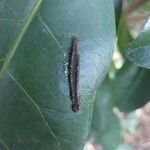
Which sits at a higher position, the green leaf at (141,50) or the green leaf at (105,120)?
the green leaf at (141,50)

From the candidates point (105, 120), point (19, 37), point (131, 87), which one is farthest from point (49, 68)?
point (105, 120)

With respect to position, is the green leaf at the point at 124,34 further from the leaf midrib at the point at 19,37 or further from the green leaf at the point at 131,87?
the leaf midrib at the point at 19,37

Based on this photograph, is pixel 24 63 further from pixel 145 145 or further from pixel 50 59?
pixel 145 145

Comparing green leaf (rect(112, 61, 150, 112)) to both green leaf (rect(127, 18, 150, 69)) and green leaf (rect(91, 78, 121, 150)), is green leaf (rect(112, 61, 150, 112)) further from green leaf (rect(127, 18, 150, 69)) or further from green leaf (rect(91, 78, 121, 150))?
green leaf (rect(127, 18, 150, 69))

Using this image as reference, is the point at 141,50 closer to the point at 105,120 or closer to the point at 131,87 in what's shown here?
the point at 131,87

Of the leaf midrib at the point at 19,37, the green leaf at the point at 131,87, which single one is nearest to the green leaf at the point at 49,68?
the leaf midrib at the point at 19,37
